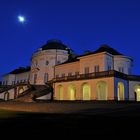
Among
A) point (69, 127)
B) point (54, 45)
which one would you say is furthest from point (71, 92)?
point (69, 127)

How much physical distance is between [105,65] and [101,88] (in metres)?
5.25

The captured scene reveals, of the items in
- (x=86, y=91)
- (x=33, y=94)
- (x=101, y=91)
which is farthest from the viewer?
(x=86, y=91)

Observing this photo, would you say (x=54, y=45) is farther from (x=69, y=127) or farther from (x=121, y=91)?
(x=69, y=127)

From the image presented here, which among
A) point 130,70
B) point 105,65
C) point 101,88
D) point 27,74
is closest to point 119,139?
point 101,88

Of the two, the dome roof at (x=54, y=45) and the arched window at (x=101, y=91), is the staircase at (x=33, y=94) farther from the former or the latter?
the dome roof at (x=54, y=45)

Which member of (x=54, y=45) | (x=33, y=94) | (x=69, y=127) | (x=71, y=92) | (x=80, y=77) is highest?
(x=54, y=45)

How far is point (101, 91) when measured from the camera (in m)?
37.7

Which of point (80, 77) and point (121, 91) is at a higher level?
point (80, 77)

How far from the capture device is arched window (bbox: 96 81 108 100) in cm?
3672

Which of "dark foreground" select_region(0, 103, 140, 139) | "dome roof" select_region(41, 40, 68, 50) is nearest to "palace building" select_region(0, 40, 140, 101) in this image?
"dome roof" select_region(41, 40, 68, 50)

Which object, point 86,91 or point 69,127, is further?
point 86,91

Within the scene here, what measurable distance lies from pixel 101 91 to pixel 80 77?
4.67m

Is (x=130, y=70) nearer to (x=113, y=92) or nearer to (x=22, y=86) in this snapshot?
(x=113, y=92)

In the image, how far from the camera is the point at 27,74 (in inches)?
2576
